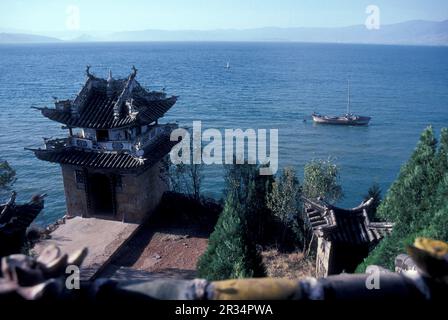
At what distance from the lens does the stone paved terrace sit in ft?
73.8

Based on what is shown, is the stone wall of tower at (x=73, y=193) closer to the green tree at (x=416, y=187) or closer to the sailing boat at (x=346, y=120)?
the green tree at (x=416, y=187)

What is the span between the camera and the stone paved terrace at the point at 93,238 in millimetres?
22500

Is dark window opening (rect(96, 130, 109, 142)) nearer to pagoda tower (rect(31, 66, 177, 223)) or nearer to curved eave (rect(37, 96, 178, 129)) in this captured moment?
pagoda tower (rect(31, 66, 177, 223))

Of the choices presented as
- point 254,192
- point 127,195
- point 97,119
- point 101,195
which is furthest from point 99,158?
point 254,192

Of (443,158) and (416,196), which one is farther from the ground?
(443,158)

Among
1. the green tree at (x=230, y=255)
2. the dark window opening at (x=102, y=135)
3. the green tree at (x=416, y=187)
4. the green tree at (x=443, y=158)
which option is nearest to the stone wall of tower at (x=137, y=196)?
the dark window opening at (x=102, y=135)

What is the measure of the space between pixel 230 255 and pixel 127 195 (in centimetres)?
1150

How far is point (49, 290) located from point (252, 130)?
249 ft

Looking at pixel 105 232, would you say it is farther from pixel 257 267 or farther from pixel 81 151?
pixel 257 267

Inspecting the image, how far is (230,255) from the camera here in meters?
16.5

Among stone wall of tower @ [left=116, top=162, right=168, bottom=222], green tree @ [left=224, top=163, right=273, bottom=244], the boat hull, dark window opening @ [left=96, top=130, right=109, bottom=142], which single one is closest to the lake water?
the boat hull

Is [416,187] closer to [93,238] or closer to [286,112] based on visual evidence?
[93,238]

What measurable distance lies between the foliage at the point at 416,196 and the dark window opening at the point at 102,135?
16688 mm
